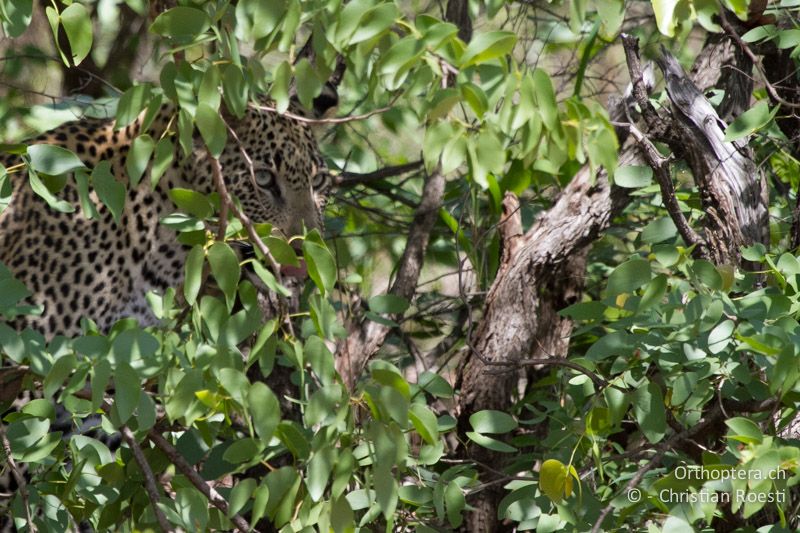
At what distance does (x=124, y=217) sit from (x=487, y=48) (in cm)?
216

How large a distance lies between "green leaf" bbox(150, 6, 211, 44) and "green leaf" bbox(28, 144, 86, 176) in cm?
31

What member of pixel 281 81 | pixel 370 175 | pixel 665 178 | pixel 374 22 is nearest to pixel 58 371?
pixel 281 81

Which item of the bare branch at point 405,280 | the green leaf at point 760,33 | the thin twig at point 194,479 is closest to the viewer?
the thin twig at point 194,479

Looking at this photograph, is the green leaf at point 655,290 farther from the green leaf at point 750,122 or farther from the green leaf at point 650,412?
the green leaf at point 750,122

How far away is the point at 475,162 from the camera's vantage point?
1650mm

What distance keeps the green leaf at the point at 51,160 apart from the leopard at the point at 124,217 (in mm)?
1277

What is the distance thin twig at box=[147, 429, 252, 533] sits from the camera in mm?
2223

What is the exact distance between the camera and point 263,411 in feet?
5.79

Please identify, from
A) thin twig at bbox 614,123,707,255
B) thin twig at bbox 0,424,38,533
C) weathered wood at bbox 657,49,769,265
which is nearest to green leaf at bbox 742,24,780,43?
weathered wood at bbox 657,49,769,265

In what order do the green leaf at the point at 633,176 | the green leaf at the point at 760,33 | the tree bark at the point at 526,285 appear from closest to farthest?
1. the green leaf at the point at 633,176
2. the green leaf at the point at 760,33
3. the tree bark at the point at 526,285

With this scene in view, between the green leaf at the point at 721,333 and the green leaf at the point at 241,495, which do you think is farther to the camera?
the green leaf at the point at 721,333

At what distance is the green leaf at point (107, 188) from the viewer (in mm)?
1872

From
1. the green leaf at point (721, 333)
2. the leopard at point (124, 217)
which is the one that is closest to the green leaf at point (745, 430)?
the green leaf at point (721, 333)

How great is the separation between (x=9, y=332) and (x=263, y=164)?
1716mm
